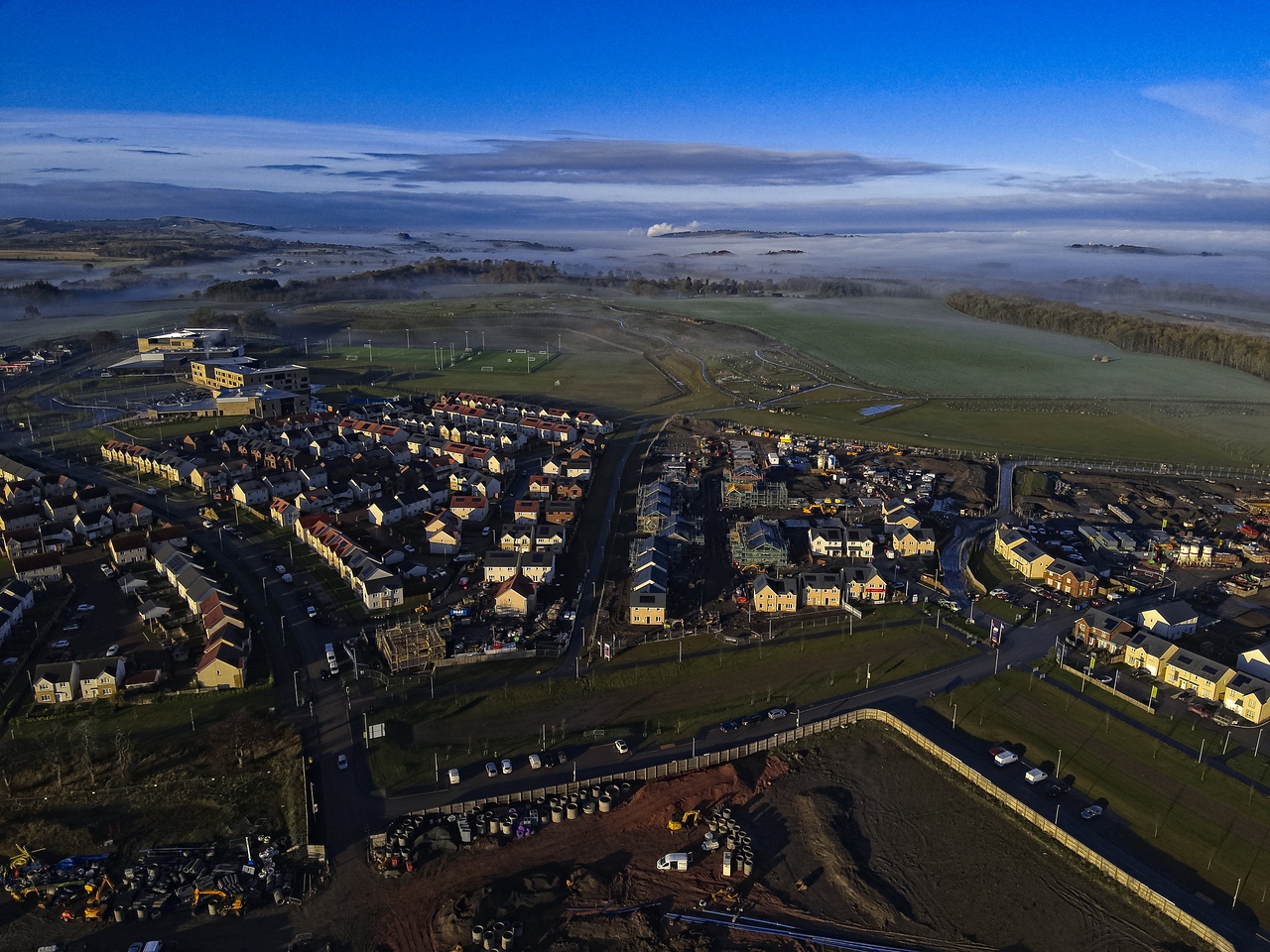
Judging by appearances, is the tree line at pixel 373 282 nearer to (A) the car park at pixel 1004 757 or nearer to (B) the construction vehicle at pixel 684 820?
(B) the construction vehicle at pixel 684 820

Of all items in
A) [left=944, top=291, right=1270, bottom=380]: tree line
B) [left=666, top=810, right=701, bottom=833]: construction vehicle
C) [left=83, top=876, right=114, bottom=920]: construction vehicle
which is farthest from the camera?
[left=944, top=291, right=1270, bottom=380]: tree line

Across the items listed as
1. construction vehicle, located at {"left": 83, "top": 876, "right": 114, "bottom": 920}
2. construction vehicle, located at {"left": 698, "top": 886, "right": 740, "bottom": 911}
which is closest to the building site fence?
construction vehicle, located at {"left": 698, "top": 886, "right": 740, "bottom": 911}

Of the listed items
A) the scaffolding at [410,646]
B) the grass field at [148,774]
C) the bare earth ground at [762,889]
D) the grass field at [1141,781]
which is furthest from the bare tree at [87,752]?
the grass field at [1141,781]

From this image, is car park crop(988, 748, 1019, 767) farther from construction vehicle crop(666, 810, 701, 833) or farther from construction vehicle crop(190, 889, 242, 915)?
construction vehicle crop(190, 889, 242, 915)

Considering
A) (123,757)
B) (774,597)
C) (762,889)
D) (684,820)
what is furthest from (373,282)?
(762,889)

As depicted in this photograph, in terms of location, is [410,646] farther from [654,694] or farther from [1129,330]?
[1129,330]
